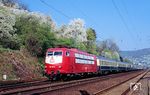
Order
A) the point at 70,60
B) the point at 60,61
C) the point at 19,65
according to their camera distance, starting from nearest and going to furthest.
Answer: the point at 60,61 → the point at 70,60 → the point at 19,65

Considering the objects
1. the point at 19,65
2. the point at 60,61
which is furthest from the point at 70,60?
the point at 19,65

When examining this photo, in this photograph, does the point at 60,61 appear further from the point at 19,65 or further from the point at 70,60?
the point at 19,65

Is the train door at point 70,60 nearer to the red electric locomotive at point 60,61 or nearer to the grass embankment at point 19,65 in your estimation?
the red electric locomotive at point 60,61

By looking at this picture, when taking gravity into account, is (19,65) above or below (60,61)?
above

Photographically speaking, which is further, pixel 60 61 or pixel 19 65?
pixel 19 65

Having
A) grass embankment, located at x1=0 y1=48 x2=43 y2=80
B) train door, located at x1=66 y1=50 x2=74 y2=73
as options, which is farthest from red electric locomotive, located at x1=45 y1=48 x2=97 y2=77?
grass embankment, located at x1=0 y1=48 x2=43 y2=80

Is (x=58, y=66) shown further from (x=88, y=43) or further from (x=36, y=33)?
(x=88, y=43)

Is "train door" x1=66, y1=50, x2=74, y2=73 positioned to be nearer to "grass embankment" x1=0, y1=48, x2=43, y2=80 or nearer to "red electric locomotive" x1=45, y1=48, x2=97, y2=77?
"red electric locomotive" x1=45, y1=48, x2=97, y2=77

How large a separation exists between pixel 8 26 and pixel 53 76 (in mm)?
15036

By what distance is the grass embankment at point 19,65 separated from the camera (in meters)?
40.0

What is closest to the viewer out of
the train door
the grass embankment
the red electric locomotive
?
the red electric locomotive

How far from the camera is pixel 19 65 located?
43.7 m

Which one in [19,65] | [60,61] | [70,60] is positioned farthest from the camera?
[19,65]

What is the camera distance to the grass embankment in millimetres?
40006
